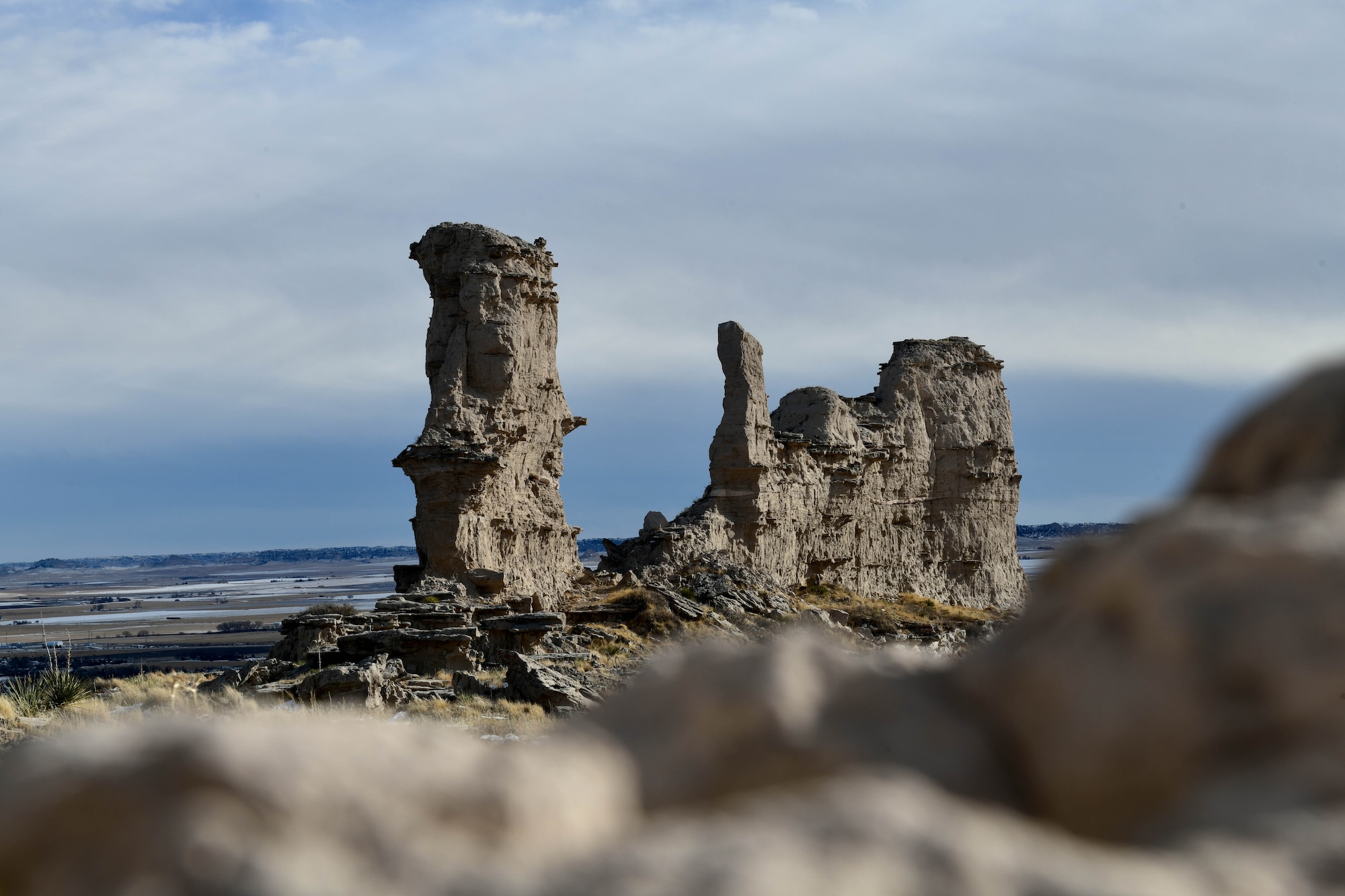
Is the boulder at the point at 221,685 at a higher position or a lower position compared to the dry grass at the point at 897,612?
higher

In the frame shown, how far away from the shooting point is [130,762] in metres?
1.36

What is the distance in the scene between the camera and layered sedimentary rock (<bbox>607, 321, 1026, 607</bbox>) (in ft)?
101

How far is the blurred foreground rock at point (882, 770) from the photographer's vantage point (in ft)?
3.93

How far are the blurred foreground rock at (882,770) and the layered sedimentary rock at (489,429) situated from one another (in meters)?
20.6

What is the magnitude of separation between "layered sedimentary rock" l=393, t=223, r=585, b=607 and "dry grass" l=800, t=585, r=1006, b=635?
7259mm

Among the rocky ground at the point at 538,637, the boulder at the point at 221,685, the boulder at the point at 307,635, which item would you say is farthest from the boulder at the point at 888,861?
the boulder at the point at 307,635

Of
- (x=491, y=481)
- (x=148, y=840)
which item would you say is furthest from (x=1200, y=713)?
(x=491, y=481)

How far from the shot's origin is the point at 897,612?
31.5 metres

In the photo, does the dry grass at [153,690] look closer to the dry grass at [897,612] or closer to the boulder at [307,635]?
the boulder at [307,635]

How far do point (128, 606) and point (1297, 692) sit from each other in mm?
152686

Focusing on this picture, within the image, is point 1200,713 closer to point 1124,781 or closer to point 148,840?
point 1124,781

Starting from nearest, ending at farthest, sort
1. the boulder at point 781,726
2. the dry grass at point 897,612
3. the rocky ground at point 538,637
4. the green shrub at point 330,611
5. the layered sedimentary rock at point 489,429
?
the boulder at point 781,726 → the rocky ground at point 538,637 → the green shrub at point 330,611 → the layered sedimentary rock at point 489,429 → the dry grass at point 897,612

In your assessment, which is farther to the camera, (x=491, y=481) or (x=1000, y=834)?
(x=491, y=481)

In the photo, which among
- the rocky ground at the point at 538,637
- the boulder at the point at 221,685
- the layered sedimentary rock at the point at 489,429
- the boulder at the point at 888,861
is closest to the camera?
the boulder at the point at 888,861
